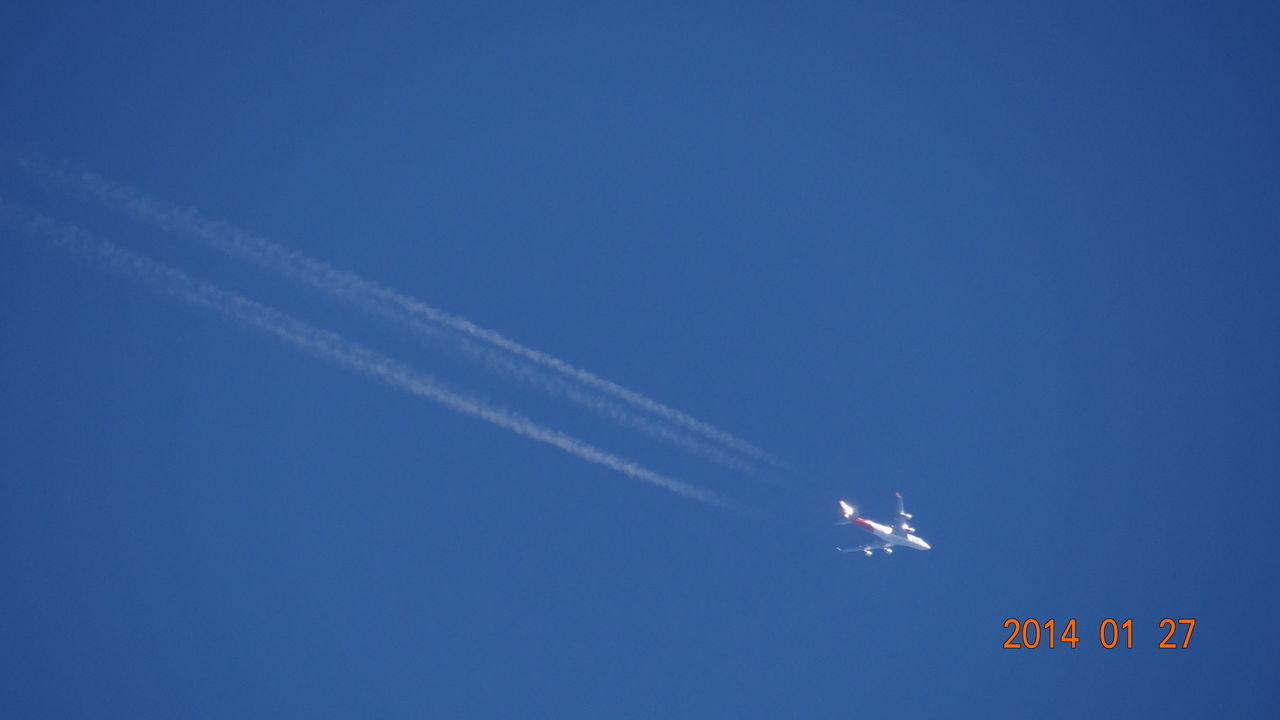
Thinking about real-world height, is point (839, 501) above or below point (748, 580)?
above

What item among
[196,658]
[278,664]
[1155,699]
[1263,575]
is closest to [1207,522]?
[1263,575]

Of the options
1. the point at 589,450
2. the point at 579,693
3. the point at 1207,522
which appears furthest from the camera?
the point at 1207,522

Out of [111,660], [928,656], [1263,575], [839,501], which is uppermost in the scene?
[1263,575]

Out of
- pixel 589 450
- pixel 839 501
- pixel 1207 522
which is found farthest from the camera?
pixel 1207 522

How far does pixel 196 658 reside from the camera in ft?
104

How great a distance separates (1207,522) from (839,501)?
19.8 meters

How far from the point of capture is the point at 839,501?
86.8 ft

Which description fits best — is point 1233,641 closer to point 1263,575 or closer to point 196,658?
point 1263,575

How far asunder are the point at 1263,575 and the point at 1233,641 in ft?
11.3

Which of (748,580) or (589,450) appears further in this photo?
(748,580)

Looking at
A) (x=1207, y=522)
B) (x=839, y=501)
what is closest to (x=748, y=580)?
(x=839, y=501)

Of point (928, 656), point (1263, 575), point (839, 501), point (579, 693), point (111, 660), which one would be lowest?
point (111, 660)

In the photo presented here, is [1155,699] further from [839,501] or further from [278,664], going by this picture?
[278,664]

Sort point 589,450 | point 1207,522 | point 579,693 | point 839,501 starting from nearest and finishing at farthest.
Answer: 1. point 589,450
2. point 839,501
3. point 579,693
4. point 1207,522
